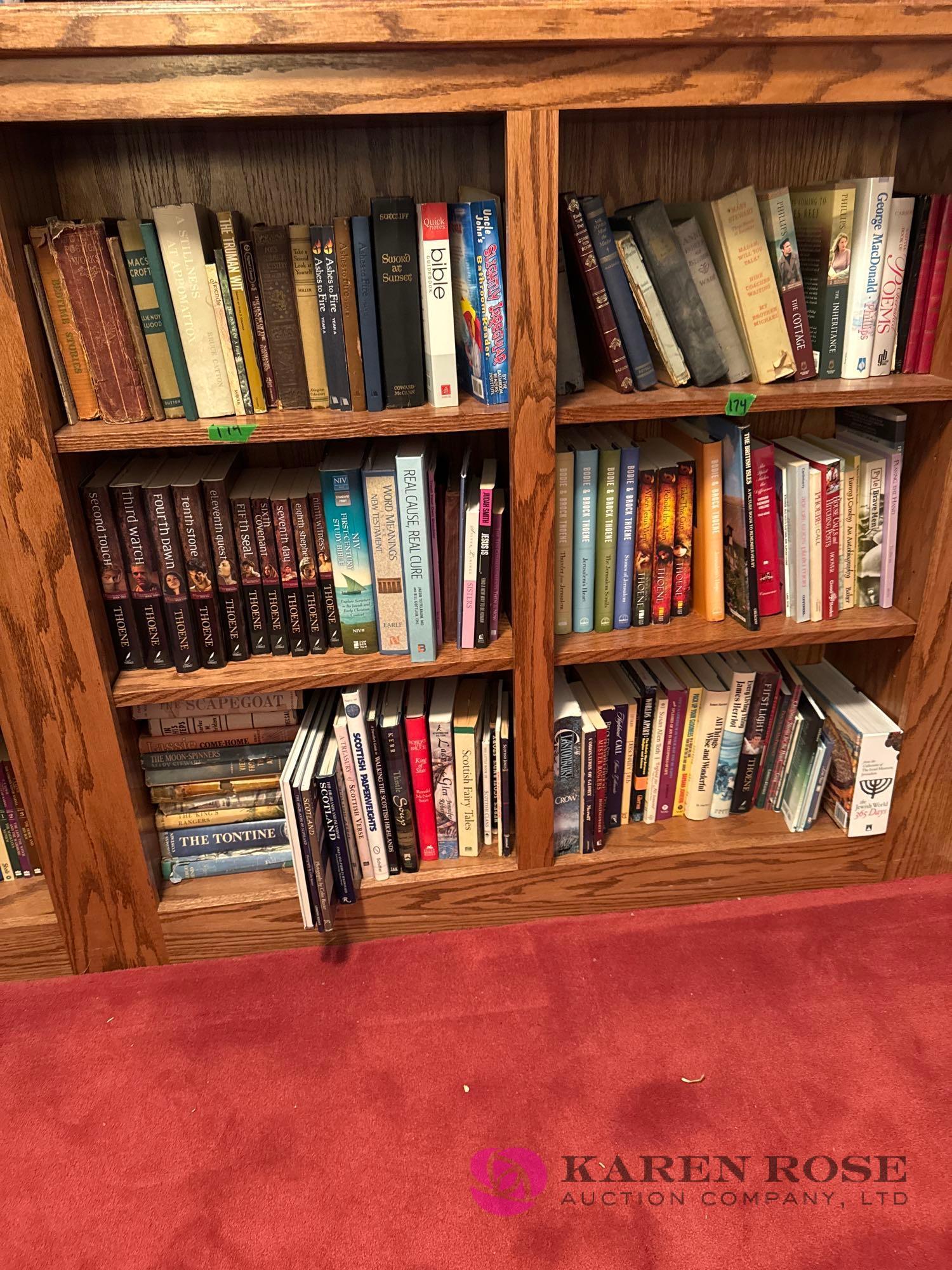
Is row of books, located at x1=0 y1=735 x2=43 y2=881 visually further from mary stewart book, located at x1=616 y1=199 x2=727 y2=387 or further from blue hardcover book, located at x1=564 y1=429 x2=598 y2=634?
mary stewart book, located at x1=616 y1=199 x2=727 y2=387

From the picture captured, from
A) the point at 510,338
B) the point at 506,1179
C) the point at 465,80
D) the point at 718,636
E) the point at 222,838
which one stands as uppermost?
the point at 465,80

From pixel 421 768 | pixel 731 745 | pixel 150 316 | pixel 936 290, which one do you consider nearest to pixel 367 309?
pixel 150 316

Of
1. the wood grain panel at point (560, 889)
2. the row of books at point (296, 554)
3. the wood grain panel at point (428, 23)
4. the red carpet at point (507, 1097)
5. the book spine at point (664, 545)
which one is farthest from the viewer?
the wood grain panel at point (560, 889)

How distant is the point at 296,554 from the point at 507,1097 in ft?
2.77

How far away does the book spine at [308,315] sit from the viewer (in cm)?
123

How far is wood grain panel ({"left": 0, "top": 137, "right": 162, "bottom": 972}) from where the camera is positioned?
1.17 m

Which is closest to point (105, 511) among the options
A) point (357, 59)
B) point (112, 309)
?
point (112, 309)

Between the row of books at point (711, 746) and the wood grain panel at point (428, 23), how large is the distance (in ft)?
3.07

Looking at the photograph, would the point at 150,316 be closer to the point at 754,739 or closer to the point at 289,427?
the point at 289,427

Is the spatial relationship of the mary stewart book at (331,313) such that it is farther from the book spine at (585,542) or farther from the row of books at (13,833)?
the row of books at (13,833)

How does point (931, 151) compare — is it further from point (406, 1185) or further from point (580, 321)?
point (406, 1185)

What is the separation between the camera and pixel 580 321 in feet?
4.54

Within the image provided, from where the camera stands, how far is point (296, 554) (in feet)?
4.55

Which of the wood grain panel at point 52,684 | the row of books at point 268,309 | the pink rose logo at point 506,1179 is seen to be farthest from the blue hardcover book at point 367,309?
the pink rose logo at point 506,1179
